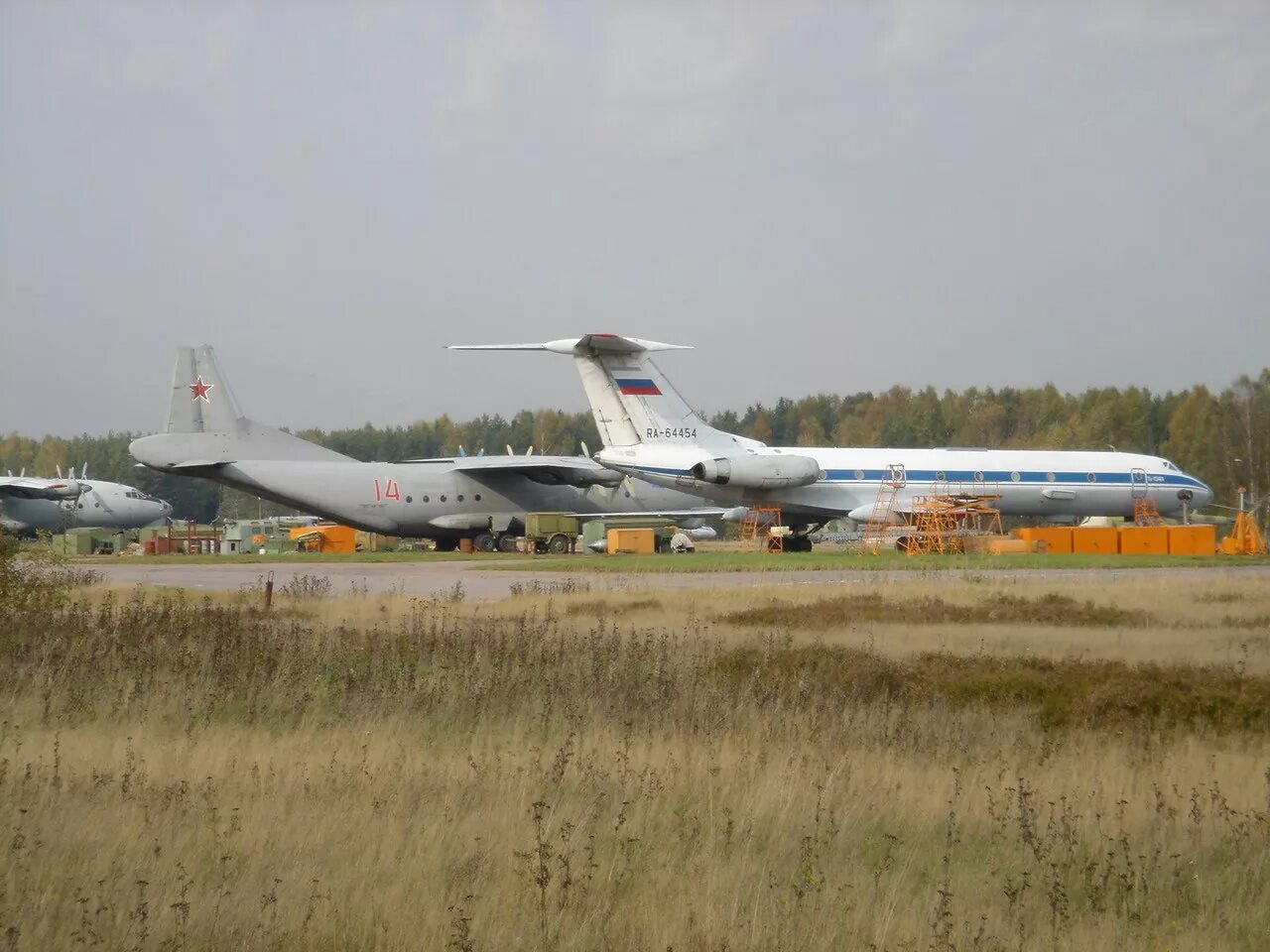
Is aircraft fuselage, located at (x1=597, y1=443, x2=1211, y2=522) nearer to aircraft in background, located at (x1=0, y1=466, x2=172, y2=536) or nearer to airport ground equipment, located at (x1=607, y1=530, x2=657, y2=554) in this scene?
airport ground equipment, located at (x1=607, y1=530, x2=657, y2=554)

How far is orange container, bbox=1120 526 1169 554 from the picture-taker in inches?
1626

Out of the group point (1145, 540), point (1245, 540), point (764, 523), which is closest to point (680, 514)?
point (764, 523)

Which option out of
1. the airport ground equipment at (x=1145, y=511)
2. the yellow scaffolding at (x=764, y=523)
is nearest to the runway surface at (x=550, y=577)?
the yellow scaffolding at (x=764, y=523)

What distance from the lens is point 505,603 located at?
2214 centimetres

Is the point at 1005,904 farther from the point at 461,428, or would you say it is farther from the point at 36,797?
the point at 461,428

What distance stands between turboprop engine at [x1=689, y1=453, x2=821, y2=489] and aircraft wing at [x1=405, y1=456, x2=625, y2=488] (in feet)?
28.3

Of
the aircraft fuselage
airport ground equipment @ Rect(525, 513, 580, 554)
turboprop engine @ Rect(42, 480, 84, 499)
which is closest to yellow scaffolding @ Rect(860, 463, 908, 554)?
the aircraft fuselage

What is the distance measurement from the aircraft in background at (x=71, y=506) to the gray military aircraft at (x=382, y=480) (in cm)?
1359

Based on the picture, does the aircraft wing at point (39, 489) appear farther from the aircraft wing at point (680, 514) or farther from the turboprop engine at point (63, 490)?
the aircraft wing at point (680, 514)

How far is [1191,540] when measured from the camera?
41156 millimetres

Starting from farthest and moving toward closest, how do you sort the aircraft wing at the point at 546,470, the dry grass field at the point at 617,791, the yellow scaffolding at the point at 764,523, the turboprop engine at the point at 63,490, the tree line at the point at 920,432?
1. the tree line at the point at 920,432
2. the turboprop engine at the point at 63,490
3. the aircraft wing at the point at 546,470
4. the yellow scaffolding at the point at 764,523
5. the dry grass field at the point at 617,791

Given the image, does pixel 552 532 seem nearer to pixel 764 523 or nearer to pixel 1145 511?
pixel 764 523

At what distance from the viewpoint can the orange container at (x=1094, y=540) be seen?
41656mm

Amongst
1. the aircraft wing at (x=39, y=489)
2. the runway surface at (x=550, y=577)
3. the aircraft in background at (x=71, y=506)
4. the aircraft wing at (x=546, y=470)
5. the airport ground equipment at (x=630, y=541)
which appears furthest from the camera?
the aircraft in background at (x=71, y=506)
